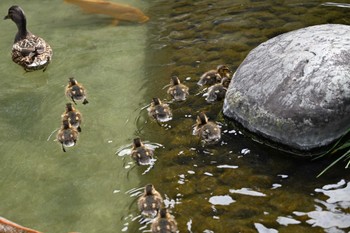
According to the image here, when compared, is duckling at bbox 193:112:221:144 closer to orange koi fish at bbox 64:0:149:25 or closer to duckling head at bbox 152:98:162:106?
duckling head at bbox 152:98:162:106

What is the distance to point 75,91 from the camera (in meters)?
6.91

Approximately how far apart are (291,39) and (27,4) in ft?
16.2

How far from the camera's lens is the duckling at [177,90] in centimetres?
666

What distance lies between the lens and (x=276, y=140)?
230 inches

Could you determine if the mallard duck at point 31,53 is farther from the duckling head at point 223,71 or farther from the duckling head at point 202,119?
the duckling head at point 202,119

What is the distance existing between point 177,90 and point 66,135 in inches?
47.1

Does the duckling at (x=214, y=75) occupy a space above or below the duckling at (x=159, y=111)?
above

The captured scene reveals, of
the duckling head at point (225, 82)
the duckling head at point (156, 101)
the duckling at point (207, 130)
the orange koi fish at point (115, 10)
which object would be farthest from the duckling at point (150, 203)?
the orange koi fish at point (115, 10)

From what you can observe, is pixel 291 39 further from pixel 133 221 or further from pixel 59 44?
pixel 59 44

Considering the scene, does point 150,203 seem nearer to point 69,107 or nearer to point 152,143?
point 152,143

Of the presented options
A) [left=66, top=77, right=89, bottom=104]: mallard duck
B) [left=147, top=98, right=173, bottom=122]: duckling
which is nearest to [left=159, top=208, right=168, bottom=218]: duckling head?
[left=147, top=98, right=173, bottom=122]: duckling

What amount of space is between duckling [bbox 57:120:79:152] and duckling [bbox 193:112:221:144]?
113 centimetres

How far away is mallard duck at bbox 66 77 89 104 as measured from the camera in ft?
22.7

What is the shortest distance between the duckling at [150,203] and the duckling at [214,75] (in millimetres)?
1969
